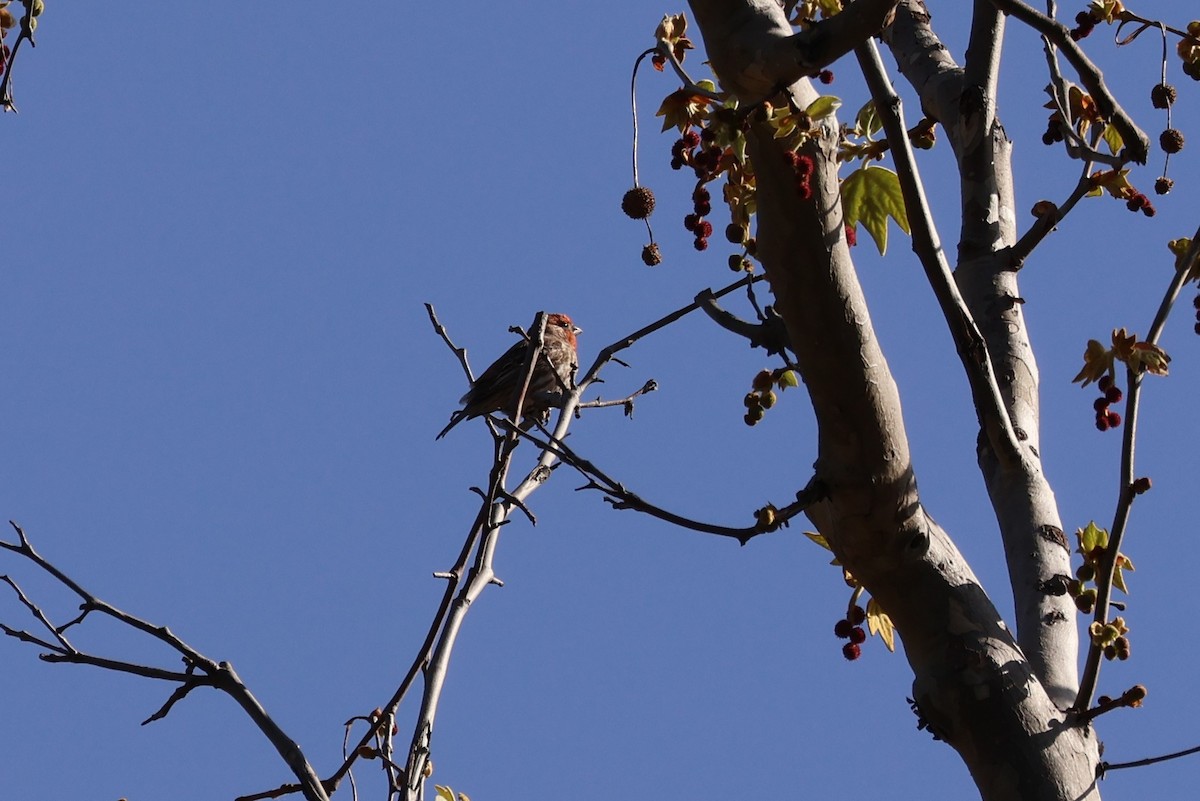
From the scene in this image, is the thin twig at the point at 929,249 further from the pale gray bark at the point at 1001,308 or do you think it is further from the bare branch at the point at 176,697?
the bare branch at the point at 176,697

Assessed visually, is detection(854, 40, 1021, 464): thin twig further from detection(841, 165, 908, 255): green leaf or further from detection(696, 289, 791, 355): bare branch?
detection(841, 165, 908, 255): green leaf

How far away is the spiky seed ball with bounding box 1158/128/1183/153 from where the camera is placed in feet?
13.6

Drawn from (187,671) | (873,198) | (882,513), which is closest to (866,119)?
(873,198)

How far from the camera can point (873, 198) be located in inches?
170

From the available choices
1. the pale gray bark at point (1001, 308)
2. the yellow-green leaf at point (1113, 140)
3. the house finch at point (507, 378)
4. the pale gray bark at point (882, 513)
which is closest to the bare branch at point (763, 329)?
the pale gray bark at point (882, 513)

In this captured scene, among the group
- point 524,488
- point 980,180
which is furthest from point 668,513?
point 980,180

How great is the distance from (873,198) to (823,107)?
1.23 meters

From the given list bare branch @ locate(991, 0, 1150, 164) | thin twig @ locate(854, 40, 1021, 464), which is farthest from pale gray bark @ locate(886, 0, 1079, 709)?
bare branch @ locate(991, 0, 1150, 164)

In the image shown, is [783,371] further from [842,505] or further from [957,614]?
[957,614]

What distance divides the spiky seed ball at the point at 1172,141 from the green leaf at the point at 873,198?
32.0 inches

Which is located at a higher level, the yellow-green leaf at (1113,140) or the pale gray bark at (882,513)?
the yellow-green leaf at (1113,140)

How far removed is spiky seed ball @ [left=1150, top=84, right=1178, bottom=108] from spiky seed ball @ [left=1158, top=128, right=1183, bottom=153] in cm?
10

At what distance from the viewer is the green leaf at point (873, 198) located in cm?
427

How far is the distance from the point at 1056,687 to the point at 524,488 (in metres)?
1.86
